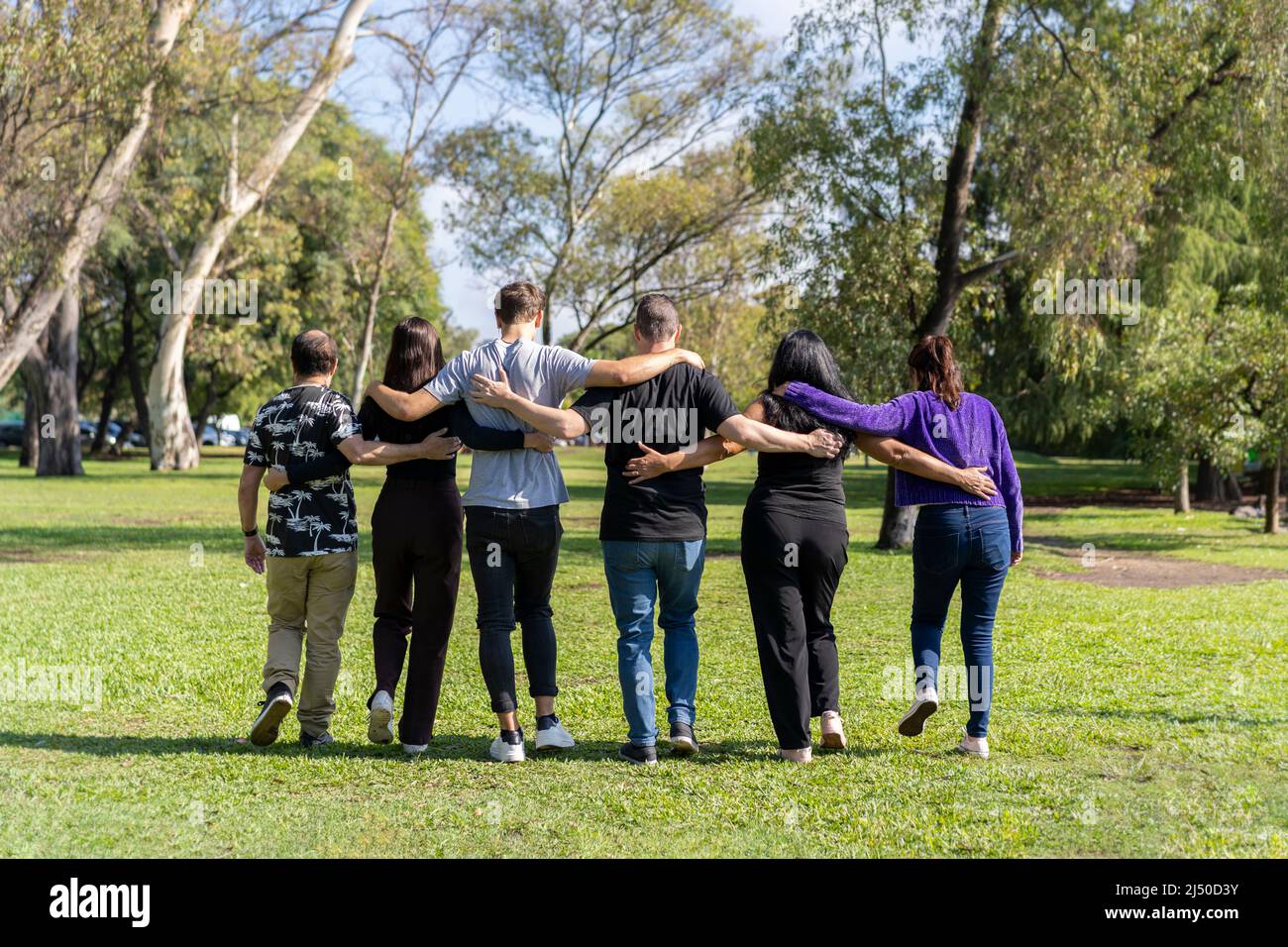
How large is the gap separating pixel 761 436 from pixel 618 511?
0.76 m

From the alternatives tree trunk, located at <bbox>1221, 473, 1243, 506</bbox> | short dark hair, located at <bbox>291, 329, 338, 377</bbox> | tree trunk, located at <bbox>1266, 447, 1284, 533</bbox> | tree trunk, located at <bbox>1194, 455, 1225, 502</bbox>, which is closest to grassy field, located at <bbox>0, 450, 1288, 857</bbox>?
short dark hair, located at <bbox>291, 329, 338, 377</bbox>

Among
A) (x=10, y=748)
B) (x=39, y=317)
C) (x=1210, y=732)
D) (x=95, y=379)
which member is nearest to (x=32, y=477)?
(x=39, y=317)

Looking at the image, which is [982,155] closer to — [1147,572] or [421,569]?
[1147,572]

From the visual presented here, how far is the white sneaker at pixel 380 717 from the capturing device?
6.14 meters

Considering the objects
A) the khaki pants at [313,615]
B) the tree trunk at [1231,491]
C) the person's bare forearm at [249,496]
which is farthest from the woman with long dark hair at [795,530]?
the tree trunk at [1231,491]

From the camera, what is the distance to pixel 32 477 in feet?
119

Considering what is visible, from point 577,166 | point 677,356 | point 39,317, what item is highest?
point 577,166

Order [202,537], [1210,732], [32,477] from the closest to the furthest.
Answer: [1210,732], [202,537], [32,477]

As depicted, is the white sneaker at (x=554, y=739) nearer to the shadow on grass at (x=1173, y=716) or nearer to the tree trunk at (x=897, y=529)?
the shadow on grass at (x=1173, y=716)

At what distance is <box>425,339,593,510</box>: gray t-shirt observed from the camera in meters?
6.02

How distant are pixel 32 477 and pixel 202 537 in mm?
20976

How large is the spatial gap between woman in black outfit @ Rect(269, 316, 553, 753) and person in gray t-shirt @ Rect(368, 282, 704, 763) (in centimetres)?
14

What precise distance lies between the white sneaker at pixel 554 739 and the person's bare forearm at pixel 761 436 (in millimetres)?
1676
